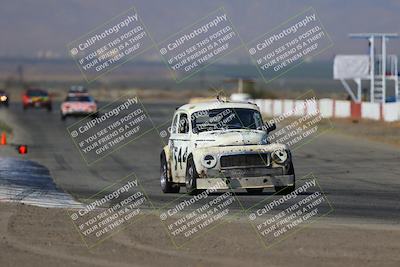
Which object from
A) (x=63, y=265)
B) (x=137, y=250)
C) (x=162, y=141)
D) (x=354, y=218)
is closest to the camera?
(x=63, y=265)

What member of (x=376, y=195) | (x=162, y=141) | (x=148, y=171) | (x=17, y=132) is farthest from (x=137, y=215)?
(x=17, y=132)

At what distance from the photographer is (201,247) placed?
1126 cm

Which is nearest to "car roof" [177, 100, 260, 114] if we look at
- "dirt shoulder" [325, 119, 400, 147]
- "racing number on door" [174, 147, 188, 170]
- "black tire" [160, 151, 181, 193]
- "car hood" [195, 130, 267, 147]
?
"car hood" [195, 130, 267, 147]

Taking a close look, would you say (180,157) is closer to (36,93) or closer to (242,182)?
(242,182)

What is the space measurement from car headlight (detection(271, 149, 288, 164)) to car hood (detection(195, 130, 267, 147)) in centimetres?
77

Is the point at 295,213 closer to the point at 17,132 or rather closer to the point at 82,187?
the point at 82,187

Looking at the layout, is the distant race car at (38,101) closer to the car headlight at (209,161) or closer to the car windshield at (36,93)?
the car windshield at (36,93)

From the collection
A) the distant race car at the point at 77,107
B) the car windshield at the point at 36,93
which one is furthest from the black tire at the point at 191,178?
the car windshield at the point at 36,93

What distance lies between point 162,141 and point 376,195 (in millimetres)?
18439

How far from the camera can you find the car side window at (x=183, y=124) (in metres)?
18.2

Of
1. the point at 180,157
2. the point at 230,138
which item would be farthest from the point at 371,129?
the point at 230,138

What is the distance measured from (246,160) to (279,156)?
1.77 feet

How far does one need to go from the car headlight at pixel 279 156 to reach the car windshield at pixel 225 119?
140cm

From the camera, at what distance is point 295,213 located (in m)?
14.1
